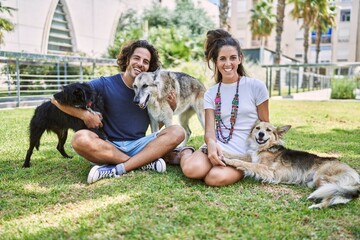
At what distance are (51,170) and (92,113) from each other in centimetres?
96

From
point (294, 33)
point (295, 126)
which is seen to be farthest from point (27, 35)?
point (294, 33)

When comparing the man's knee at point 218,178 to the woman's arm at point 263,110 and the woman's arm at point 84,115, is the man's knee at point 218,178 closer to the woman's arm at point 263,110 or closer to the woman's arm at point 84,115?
the woman's arm at point 263,110

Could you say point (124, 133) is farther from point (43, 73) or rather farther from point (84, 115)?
point (43, 73)

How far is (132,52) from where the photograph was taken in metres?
3.92

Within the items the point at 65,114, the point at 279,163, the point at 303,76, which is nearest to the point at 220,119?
the point at 279,163

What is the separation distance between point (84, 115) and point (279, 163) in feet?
7.15

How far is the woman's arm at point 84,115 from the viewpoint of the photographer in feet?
12.2

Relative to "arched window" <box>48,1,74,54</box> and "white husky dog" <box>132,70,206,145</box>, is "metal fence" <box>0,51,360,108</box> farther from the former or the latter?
"white husky dog" <box>132,70,206,145</box>

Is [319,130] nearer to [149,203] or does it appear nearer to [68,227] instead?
[149,203]

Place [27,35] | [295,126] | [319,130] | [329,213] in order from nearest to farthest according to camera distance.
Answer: [329,213], [319,130], [295,126], [27,35]

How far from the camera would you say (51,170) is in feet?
13.3

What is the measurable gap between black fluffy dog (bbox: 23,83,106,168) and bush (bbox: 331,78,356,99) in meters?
13.8

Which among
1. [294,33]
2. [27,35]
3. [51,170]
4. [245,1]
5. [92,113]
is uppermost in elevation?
[245,1]

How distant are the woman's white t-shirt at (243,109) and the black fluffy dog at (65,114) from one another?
54.5 inches
